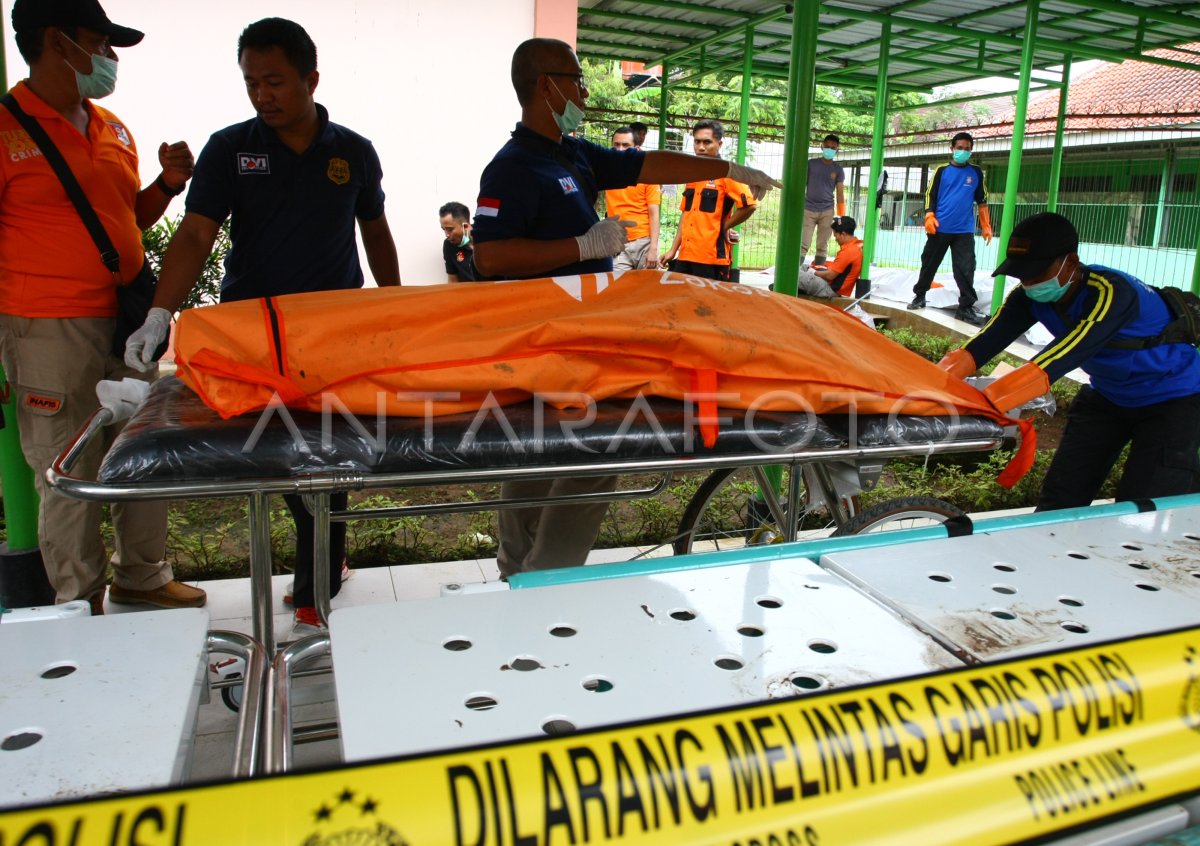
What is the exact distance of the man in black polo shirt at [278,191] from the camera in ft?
7.77

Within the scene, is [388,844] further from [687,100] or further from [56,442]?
[687,100]

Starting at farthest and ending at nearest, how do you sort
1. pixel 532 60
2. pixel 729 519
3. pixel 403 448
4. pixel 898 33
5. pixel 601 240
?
pixel 898 33, pixel 729 519, pixel 532 60, pixel 601 240, pixel 403 448

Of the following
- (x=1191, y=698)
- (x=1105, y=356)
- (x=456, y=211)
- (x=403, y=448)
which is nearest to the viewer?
(x=1191, y=698)

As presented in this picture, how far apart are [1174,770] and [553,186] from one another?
2.01m

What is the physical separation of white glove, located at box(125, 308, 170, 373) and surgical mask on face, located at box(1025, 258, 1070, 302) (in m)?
2.57

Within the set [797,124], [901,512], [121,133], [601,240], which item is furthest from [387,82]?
[901,512]

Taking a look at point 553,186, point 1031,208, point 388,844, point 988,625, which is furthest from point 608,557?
point 1031,208

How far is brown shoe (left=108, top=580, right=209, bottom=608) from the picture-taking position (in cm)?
293

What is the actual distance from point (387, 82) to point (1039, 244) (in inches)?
206

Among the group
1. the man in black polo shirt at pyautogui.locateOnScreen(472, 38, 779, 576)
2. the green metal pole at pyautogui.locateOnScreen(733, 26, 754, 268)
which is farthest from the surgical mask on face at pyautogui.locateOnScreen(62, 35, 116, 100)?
the green metal pole at pyautogui.locateOnScreen(733, 26, 754, 268)

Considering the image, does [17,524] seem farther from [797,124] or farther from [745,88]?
[745,88]

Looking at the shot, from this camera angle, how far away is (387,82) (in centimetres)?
659

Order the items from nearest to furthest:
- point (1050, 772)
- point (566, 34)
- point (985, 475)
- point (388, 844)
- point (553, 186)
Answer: point (388, 844) → point (1050, 772) → point (553, 186) → point (985, 475) → point (566, 34)

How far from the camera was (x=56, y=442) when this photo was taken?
2.60m
